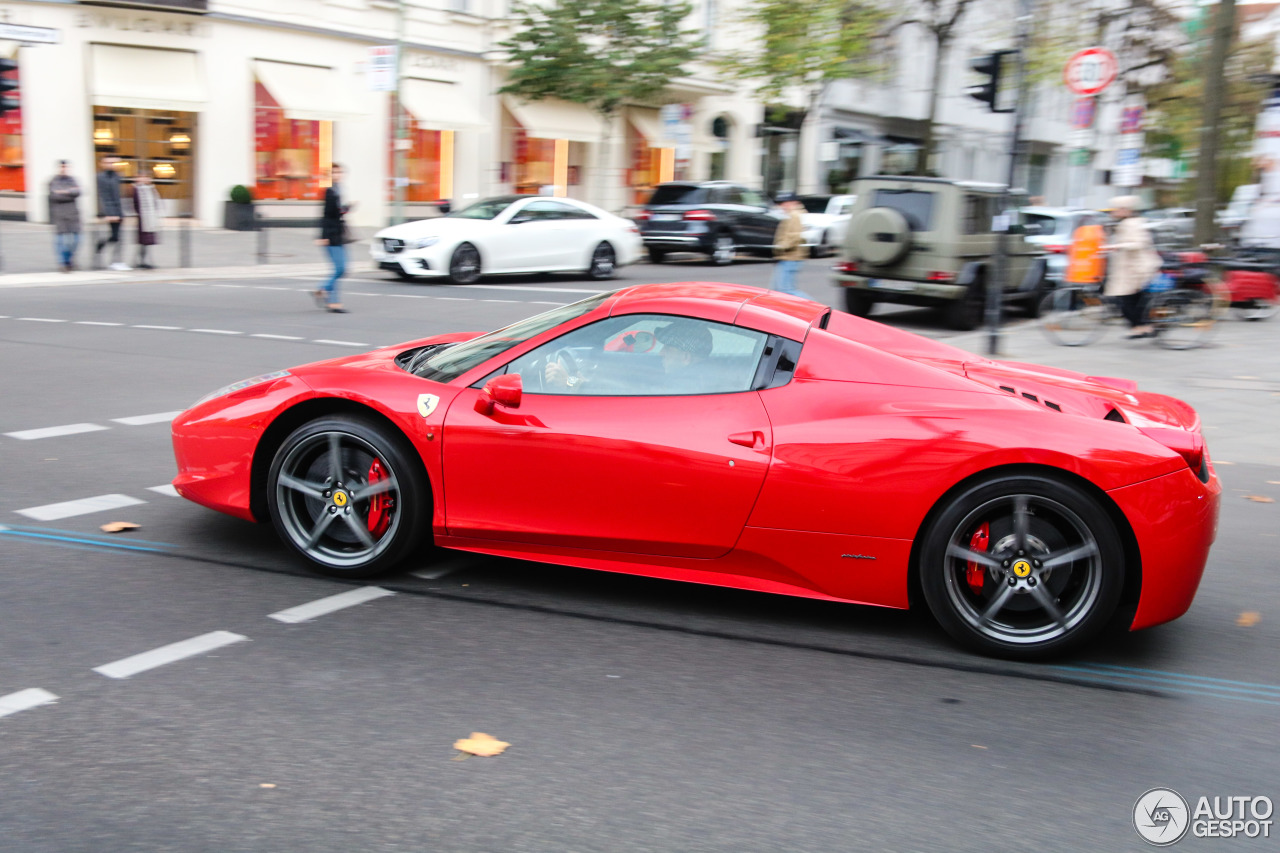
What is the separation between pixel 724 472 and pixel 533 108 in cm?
3181

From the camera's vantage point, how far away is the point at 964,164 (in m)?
58.8

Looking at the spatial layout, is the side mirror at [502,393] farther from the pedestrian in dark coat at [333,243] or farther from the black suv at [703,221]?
the black suv at [703,221]

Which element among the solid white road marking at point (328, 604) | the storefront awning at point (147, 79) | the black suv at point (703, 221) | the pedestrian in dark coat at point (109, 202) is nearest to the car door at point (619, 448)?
the solid white road marking at point (328, 604)

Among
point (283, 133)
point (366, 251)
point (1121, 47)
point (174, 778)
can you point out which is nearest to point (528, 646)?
point (174, 778)

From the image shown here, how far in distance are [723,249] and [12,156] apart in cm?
1520

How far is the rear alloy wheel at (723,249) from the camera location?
85.2 feet

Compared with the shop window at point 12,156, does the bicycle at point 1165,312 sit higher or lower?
lower

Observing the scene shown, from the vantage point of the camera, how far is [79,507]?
590 centimetres

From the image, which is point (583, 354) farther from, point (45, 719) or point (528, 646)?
point (45, 719)

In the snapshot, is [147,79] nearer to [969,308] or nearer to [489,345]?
[969,308]

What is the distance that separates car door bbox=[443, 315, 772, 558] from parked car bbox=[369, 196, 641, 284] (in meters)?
15.0

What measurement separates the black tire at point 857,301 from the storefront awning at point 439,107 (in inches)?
740

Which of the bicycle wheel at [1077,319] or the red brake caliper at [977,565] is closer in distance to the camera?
the red brake caliper at [977,565]

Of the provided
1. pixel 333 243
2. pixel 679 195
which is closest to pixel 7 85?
pixel 333 243
